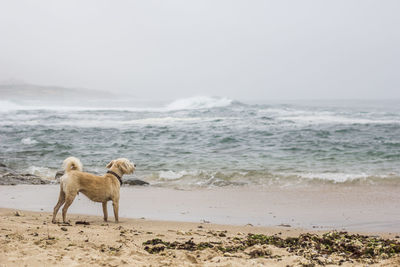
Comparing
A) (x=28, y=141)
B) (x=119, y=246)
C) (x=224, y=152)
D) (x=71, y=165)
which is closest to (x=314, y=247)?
(x=119, y=246)

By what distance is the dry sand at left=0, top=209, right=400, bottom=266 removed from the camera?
13.6 ft

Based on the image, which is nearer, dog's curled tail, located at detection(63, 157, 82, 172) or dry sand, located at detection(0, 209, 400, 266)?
dry sand, located at detection(0, 209, 400, 266)

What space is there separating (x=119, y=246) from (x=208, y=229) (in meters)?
1.73

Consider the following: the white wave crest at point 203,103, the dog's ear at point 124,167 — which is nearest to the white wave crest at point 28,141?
the dog's ear at point 124,167

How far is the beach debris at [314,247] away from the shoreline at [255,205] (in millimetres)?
1304

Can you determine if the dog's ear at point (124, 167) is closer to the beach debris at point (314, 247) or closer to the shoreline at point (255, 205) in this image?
the shoreline at point (255, 205)

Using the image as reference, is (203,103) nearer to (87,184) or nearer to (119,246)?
(87,184)

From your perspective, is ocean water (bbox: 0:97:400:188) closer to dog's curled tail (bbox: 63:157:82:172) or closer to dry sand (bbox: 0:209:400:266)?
dog's curled tail (bbox: 63:157:82:172)

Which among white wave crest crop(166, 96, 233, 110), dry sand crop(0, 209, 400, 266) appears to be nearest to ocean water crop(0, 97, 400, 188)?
dry sand crop(0, 209, 400, 266)

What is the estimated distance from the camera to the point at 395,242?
5238 mm

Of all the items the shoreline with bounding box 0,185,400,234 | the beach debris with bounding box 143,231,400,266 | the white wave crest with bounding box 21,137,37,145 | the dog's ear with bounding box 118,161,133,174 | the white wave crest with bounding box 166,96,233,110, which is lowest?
the shoreline with bounding box 0,185,400,234

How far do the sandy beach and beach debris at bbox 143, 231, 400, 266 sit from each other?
0.04 feet

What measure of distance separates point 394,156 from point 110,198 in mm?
11585

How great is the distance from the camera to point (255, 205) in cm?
829
